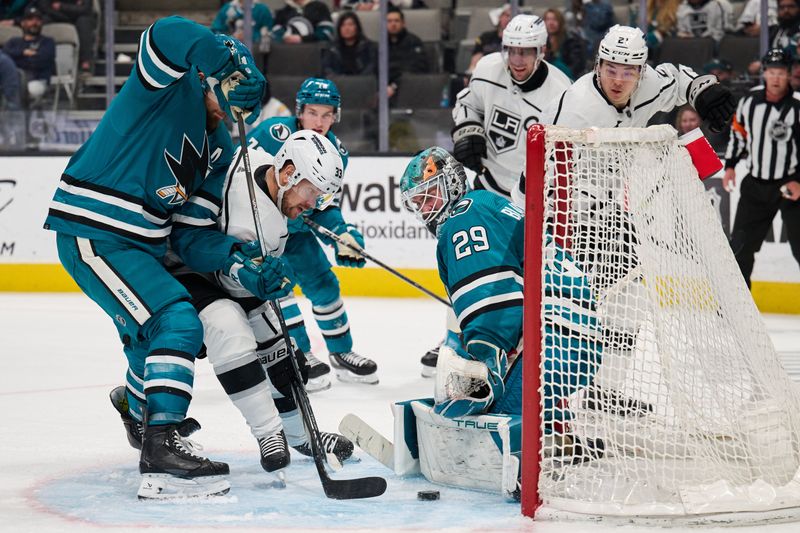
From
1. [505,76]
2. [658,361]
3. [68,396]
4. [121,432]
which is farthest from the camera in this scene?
[505,76]

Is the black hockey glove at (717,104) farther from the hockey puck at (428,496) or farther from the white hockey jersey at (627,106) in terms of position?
the hockey puck at (428,496)

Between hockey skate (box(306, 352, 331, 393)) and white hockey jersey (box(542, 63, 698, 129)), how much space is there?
125cm

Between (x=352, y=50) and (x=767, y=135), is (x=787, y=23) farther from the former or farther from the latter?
(x=352, y=50)

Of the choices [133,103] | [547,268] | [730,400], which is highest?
[133,103]

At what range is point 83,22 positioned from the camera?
7996 mm

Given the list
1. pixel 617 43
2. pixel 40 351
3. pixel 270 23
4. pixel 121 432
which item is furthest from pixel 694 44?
pixel 121 432

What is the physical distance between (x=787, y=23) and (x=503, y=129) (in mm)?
2977

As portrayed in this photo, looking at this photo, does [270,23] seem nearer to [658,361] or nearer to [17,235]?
[17,235]

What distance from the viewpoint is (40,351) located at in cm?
554

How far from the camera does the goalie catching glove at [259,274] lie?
3025 mm

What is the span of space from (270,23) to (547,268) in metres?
5.27

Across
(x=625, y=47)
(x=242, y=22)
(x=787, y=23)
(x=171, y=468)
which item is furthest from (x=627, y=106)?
(x=242, y=22)

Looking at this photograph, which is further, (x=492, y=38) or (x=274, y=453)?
(x=492, y=38)

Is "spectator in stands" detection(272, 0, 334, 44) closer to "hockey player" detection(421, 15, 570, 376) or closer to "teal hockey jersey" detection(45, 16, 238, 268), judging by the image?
"hockey player" detection(421, 15, 570, 376)
